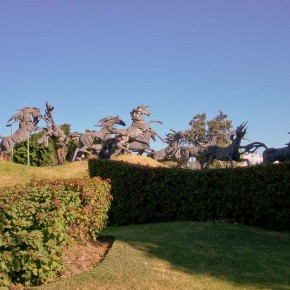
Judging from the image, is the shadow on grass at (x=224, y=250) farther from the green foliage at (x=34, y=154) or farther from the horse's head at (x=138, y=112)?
the green foliage at (x=34, y=154)

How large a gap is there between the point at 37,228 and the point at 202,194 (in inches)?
338

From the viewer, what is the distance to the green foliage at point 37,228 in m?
5.97

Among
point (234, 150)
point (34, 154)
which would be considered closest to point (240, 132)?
point (234, 150)

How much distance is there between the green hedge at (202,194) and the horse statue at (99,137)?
11.7 metres

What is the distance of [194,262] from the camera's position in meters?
8.48

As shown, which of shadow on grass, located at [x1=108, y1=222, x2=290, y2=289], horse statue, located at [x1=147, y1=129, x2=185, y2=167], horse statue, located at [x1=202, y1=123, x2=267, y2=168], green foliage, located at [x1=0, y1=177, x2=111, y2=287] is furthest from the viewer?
horse statue, located at [x1=147, y1=129, x2=185, y2=167]

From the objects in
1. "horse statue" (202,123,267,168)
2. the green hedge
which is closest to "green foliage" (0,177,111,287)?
the green hedge

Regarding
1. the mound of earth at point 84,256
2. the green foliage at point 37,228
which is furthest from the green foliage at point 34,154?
the green foliage at point 37,228

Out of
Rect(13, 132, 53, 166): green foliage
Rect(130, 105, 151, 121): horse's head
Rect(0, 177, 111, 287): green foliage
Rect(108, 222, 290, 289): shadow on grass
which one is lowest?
Rect(108, 222, 290, 289): shadow on grass

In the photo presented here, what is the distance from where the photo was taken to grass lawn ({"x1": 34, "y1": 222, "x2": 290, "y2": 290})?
6945 millimetres

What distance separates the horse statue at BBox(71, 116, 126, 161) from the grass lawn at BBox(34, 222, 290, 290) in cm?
1720

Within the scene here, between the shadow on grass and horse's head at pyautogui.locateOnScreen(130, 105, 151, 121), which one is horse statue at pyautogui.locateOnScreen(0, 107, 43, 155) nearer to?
horse's head at pyautogui.locateOnScreen(130, 105, 151, 121)

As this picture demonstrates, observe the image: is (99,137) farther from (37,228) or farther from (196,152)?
(37,228)

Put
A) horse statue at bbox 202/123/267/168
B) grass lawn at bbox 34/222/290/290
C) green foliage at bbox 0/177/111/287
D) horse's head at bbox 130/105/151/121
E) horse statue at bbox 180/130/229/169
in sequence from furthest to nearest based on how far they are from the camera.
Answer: horse's head at bbox 130/105/151/121 → horse statue at bbox 180/130/229/169 → horse statue at bbox 202/123/267/168 → grass lawn at bbox 34/222/290/290 → green foliage at bbox 0/177/111/287
